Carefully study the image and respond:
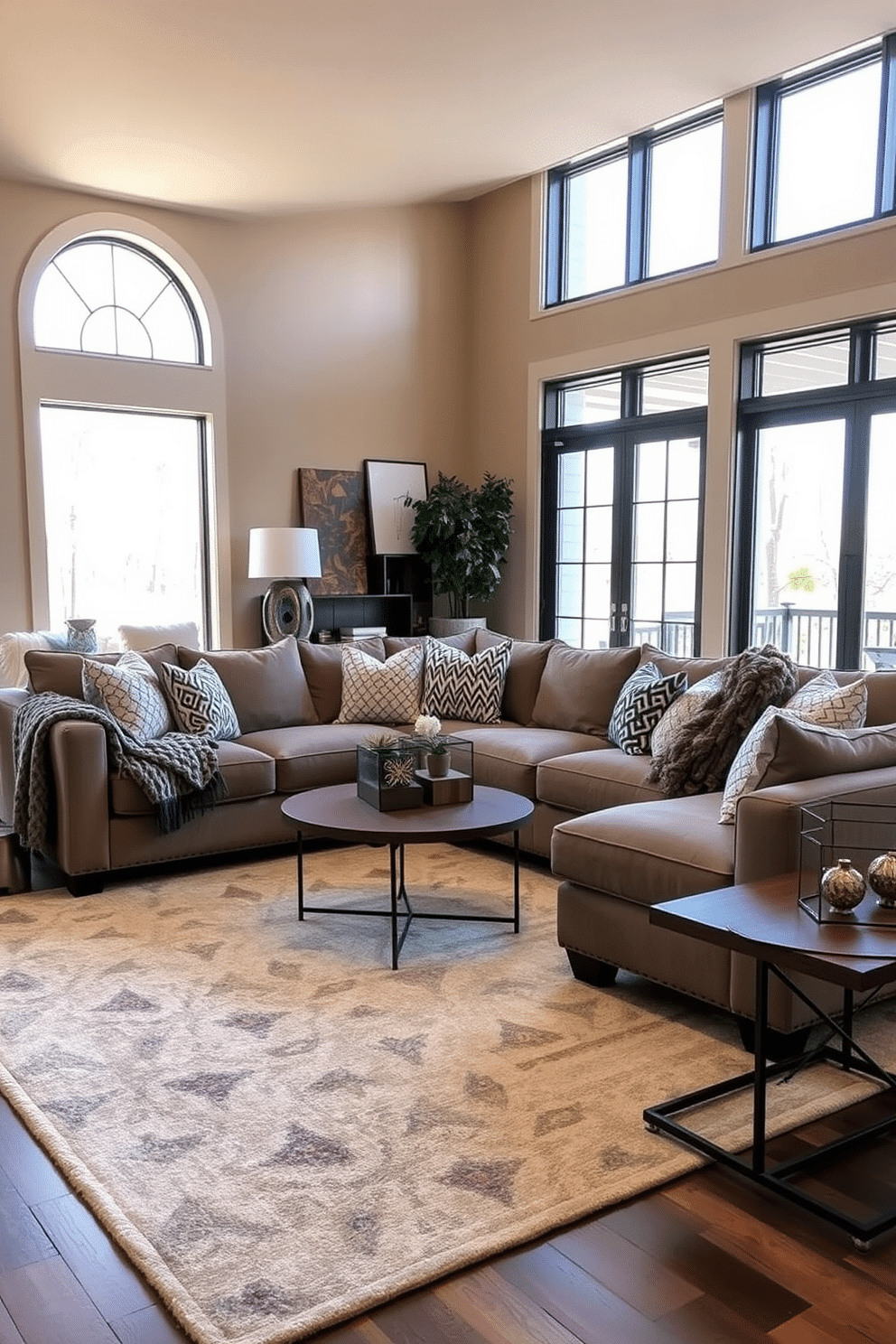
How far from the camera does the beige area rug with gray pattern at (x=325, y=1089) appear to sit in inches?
77.8

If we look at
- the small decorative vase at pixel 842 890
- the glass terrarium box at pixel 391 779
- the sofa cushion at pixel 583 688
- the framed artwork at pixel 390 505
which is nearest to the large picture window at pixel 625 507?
the framed artwork at pixel 390 505

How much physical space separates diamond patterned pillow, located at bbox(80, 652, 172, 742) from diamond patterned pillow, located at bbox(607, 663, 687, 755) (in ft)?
6.45

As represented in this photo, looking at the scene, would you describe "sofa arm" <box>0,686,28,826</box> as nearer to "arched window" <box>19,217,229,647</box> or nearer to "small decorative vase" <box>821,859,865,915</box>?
"arched window" <box>19,217,229,647</box>

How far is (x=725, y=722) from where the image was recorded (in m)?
3.66

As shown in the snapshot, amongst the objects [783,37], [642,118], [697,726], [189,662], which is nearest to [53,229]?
[189,662]

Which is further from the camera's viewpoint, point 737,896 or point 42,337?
point 42,337

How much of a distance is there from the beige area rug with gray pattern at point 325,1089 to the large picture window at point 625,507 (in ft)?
11.3

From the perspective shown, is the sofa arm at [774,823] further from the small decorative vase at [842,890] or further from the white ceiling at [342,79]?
the white ceiling at [342,79]

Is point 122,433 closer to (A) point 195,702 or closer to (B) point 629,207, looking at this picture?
(A) point 195,702

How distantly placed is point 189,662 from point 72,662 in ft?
1.97

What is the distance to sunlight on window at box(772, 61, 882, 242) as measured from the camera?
559cm

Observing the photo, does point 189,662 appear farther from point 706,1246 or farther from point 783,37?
point 783,37

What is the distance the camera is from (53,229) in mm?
6285

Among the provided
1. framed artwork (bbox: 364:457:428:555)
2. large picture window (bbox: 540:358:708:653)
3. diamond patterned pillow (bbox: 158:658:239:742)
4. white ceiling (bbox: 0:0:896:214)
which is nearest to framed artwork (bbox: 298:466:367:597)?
framed artwork (bbox: 364:457:428:555)
